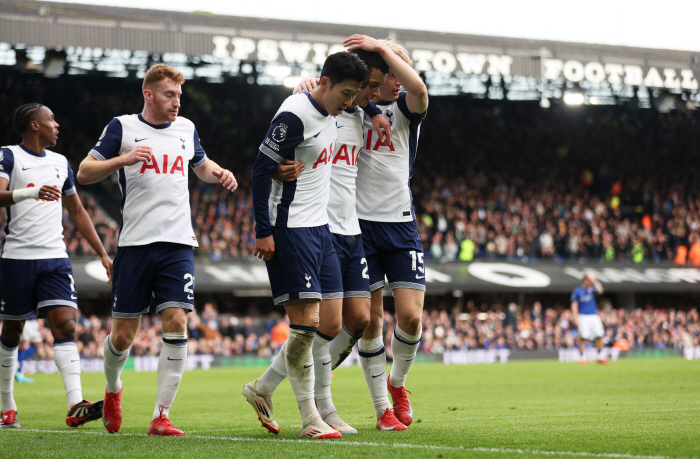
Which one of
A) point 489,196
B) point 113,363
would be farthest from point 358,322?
point 489,196

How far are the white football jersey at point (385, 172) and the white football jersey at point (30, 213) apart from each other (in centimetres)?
253

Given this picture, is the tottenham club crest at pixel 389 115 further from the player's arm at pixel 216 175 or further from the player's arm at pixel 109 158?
the player's arm at pixel 109 158

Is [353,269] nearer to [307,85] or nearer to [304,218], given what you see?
[304,218]

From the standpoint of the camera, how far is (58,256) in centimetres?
675

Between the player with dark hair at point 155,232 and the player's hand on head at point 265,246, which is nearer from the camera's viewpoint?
the player's hand on head at point 265,246

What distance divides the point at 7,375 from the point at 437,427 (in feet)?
11.2

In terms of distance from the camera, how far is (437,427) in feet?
19.5

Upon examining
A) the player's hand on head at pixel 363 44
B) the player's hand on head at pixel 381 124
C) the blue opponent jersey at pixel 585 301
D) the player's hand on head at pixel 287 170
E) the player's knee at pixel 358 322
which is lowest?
the blue opponent jersey at pixel 585 301

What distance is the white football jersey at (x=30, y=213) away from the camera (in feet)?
21.8

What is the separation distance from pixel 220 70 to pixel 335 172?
22.9 m

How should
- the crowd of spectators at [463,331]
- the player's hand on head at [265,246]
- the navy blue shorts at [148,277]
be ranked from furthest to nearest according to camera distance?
1. the crowd of spectators at [463,331]
2. the navy blue shorts at [148,277]
3. the player's hand on head at [265,246]

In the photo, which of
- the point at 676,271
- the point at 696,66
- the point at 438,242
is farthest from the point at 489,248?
the point at 696,66

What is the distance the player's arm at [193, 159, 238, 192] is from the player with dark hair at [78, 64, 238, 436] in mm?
12

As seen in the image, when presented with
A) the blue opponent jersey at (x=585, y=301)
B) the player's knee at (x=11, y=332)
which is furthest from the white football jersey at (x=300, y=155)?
the blue opponent jersey at (x=585, y=301)
